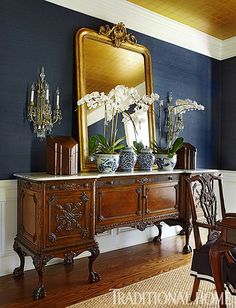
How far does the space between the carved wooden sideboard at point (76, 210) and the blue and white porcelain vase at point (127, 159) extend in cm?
19

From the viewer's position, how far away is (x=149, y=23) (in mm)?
3711

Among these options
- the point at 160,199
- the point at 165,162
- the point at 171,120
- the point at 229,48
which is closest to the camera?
the point at 160,199

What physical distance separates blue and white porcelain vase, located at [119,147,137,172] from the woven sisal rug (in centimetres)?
111

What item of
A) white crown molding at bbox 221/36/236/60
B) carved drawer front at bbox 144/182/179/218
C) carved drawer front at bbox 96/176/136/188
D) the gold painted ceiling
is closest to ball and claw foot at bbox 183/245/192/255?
carved drawer front at bbox 144/182/179/218

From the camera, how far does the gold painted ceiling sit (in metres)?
3.43

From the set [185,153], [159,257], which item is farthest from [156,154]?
[159,257]

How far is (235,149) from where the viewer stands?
4.51 metres

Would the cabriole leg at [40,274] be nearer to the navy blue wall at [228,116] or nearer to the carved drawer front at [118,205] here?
the carved drawer front at [118,205]

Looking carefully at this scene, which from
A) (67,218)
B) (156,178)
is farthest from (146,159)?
(67,218)

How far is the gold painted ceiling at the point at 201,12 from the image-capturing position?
3.43 meters

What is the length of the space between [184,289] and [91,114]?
75.4 inches

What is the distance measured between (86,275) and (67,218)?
2.16 ft

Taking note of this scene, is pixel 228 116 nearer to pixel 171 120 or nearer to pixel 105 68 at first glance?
pixel 171 120

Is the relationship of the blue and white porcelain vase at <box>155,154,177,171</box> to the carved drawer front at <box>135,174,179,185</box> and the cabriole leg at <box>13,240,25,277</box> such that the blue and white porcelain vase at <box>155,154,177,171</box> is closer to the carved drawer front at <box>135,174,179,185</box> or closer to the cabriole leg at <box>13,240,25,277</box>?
the carved drawer front at <box>135,174,179,185</box>
